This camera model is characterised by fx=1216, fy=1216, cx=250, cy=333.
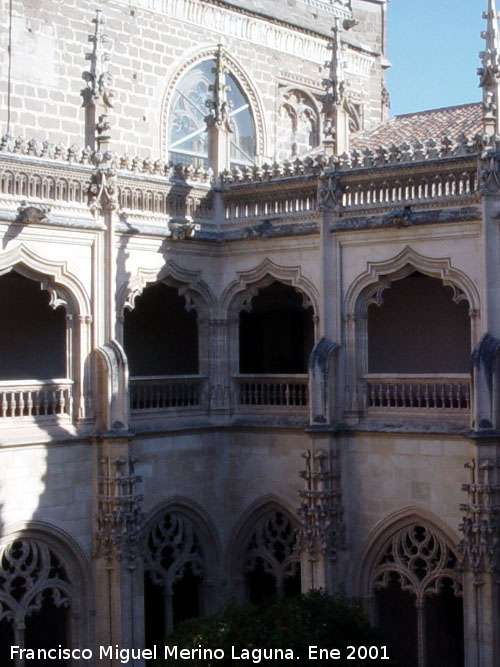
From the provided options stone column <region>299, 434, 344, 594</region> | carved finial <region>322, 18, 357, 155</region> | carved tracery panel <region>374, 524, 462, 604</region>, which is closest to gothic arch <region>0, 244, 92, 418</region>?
stone column <region>299, 434, 344, 594</region>

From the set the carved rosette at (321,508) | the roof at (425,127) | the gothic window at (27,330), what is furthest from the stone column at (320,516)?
the roof at (425,127)

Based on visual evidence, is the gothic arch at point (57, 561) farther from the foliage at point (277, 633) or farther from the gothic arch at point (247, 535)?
the foliage at point (277, 633)

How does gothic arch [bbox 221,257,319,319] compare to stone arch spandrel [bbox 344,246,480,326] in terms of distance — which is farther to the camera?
gothic arch [bbox 221,257,319,319]

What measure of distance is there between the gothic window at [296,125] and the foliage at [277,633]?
1475cm

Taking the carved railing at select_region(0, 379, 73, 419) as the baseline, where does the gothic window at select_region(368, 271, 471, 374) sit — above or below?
above

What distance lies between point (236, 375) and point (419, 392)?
3504 mm

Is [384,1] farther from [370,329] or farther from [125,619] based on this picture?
[125,619]

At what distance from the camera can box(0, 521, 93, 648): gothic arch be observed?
58.1 ft

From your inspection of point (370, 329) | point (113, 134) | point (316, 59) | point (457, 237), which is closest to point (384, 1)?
point (316, 59)

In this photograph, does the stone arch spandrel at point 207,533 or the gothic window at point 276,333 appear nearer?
→ the stone arch spandrel at point 207,533

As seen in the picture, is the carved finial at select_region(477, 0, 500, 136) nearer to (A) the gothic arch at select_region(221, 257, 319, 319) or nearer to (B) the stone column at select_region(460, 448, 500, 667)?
(A) the gothic arch at select_region(221, 257, 319, 319)

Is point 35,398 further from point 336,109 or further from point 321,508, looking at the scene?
point 336,109

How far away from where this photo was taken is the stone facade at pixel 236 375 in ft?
59.0

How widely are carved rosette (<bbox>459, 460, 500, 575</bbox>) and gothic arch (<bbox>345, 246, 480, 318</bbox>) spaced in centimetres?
245
